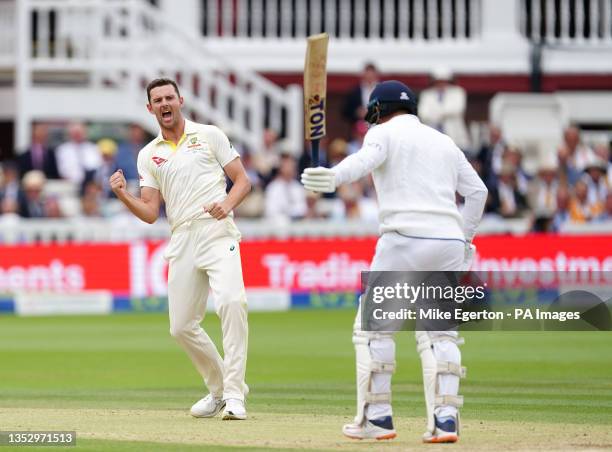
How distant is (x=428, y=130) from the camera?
30.3 feet

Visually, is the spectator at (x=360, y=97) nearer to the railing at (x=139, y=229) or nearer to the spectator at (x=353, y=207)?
the spectator at (x=353, y=207)

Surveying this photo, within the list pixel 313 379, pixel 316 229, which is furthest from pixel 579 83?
pixel 313 379

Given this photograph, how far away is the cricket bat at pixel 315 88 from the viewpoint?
9.70 metres

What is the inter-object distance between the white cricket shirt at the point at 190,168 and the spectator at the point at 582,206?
13.2 metres

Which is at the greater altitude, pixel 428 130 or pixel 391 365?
pixel 428 130

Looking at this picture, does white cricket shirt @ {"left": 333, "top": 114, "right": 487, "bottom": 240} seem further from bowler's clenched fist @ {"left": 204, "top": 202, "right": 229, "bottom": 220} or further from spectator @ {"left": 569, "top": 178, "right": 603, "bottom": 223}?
spectator @ {"left": 569, "top": 178, "right": 603, "bottom": 223}

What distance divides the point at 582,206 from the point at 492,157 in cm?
151

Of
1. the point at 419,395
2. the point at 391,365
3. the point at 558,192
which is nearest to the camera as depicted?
the point at 391,365

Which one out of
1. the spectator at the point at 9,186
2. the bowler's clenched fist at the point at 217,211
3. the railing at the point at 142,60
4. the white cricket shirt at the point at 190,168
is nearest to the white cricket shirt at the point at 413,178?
the bowler's clenched fist at the point at 217,211

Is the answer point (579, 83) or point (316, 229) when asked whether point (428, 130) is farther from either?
point (579, 83)

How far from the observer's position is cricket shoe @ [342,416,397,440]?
30.0 ft

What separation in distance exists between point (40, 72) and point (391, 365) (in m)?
19.0

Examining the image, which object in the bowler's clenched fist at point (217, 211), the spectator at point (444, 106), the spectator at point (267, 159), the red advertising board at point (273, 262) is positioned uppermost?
the bowler's clenched fist at point (217, 211)

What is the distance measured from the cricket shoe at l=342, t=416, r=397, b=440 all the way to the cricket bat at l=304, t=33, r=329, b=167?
1535 millimetres
